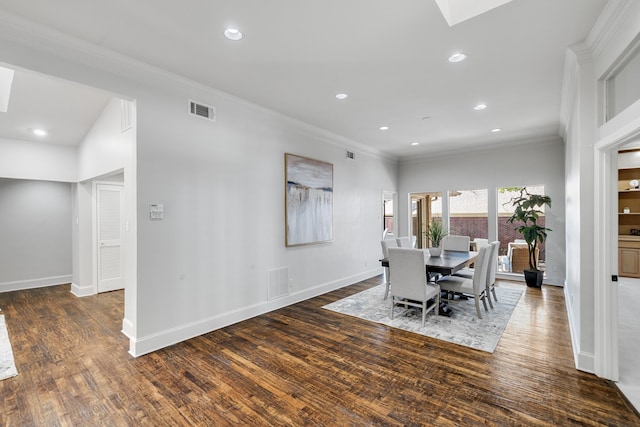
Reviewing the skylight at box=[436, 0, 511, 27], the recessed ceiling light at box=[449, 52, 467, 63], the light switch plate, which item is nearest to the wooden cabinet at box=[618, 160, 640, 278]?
the recessed ceiling light at box=[449, 52, 467, 63]

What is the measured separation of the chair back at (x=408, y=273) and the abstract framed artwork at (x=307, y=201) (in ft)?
5.54

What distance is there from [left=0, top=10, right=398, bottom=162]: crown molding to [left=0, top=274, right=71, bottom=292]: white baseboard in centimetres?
541

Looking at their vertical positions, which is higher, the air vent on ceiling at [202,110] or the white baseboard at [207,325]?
the air vent on ceiling at [202,110]

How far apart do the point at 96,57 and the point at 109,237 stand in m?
3.85

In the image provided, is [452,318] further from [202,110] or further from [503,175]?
[202,110]

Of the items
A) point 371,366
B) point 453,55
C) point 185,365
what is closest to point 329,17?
point 453,55

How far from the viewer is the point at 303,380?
2.53 metres

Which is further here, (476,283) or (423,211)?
(423,211)

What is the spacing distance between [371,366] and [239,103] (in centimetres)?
356

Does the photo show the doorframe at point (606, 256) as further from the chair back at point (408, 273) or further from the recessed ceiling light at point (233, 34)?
the recessed ceiling light at point (233, 34)

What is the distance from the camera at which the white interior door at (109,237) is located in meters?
5.36

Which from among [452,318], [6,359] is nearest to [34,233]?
[6,359]

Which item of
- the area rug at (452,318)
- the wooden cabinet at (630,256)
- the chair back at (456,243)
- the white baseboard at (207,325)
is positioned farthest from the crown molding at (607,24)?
the wooden cabinet at (630,256)

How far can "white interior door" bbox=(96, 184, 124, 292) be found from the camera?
5363 mm
